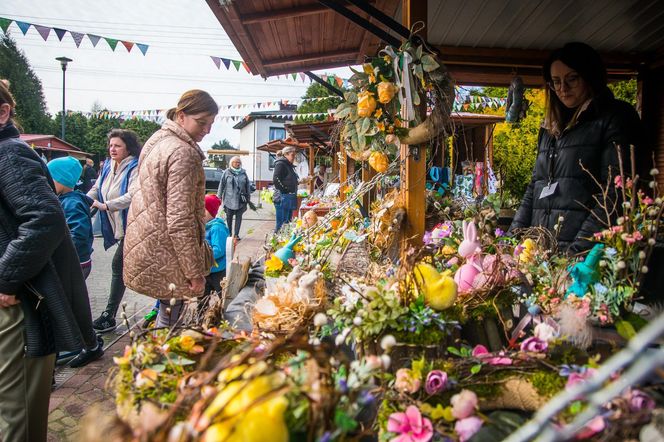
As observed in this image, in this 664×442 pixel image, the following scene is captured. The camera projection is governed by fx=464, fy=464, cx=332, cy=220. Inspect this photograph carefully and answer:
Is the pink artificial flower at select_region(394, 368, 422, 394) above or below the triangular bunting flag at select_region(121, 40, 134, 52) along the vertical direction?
below

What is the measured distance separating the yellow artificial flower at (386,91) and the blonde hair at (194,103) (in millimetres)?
1046

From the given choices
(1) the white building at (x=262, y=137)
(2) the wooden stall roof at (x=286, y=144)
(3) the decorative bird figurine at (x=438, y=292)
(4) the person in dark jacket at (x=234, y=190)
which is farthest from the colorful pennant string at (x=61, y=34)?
(1) the white building at (x=262, y=137)

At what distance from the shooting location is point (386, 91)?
8.02ft

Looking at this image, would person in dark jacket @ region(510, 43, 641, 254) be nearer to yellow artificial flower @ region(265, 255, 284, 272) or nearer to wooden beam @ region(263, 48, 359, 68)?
yellow artificial flower @ region(265, 255, 284, 272)

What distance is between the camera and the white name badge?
8.06 ft

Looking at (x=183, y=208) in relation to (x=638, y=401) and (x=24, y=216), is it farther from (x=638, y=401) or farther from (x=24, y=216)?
(x=638, y=401)

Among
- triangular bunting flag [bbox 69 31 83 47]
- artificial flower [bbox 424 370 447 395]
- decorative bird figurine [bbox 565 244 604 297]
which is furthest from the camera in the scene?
triangular bunting flag [bbox 69 31 83 47]

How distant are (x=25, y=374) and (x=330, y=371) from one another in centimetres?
185

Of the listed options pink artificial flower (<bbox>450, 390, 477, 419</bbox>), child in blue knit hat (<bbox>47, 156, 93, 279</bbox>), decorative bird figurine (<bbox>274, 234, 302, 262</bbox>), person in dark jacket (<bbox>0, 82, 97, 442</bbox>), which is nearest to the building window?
child in blue knit hat (<bbox>47, 156, 93, 279</bbox>)

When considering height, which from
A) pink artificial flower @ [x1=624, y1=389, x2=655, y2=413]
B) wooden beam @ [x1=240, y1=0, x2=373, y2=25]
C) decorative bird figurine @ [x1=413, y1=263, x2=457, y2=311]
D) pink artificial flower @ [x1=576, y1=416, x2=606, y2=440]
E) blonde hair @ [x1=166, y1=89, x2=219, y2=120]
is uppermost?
wooden beam @ [x1=240, y1=0, x2=373, y2=25]

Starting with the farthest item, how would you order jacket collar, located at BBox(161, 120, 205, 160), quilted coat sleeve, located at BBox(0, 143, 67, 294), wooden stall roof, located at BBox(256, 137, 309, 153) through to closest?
wooden stall roof, located at BBox(256, 137, 309, 153)
jacket collar, located at BBox(161, 120, 205, 160)
quilted coat sleeve, located at BBox(0, 143, 67, 294)

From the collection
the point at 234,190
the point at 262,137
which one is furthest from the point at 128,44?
the point at 262,137

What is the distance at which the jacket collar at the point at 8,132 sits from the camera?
2105 millimetres

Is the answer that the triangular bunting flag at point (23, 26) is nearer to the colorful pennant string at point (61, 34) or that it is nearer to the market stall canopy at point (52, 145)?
the colorful pennant string at point (61, 34)
